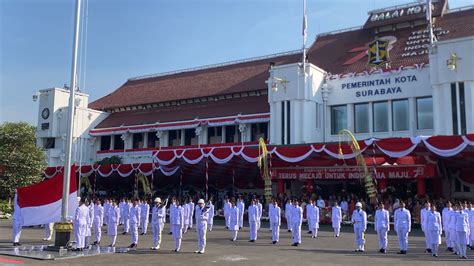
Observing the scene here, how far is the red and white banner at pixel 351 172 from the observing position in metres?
24.8

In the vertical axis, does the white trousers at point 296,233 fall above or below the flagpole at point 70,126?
below

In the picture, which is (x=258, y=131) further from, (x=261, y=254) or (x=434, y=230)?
(x=261, y=254)

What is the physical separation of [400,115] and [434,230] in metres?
17.3

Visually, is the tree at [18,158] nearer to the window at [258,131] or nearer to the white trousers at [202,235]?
the window at [258,131]

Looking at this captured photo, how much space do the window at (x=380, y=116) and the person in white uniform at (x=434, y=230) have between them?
1662 cm

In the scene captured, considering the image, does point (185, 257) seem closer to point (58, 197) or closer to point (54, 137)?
point (58, 197)

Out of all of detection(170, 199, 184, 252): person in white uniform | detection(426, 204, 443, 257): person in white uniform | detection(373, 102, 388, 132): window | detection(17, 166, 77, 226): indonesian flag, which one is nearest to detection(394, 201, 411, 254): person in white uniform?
detection(426, 204, 443, 257): person in white uniform

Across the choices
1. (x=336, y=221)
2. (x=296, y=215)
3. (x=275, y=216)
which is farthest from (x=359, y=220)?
(x=336, y=221)

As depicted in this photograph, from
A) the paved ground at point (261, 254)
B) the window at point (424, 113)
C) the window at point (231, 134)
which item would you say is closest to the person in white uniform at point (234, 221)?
the paved ground at point (261, 254)

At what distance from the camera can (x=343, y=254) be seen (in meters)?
13.9

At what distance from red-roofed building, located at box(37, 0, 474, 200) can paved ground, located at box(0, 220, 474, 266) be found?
7470 mm

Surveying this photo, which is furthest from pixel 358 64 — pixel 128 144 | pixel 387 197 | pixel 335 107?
pixel 128 144

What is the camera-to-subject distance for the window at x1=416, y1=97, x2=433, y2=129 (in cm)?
2898

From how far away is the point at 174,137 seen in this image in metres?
40.7
